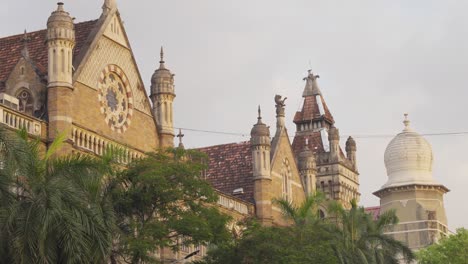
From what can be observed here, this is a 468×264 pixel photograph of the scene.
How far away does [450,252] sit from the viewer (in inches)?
2539

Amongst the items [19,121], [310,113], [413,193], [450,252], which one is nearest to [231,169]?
[450,252]

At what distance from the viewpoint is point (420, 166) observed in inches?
3647

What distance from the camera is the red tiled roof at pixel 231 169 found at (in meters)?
66.2

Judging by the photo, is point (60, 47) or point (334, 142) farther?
point (334, 142)

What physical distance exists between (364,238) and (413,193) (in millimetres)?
38858

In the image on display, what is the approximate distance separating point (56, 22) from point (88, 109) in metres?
4.26

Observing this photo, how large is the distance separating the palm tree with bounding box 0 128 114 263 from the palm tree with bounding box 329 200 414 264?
→ 2056 centimetres

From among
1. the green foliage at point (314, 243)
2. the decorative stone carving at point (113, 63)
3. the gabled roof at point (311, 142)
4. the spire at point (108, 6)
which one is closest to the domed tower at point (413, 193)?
the gabled roof at point (311, 142)

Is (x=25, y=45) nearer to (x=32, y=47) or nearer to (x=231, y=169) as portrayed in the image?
(x=32, y=47)

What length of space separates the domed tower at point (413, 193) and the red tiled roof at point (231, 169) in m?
25.2

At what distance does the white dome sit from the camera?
303ft

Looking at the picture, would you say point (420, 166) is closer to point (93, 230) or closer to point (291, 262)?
point (291, 262)

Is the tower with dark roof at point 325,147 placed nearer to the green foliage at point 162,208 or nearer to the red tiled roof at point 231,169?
the red tiled roof at point 231,169

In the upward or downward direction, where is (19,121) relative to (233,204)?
upward
